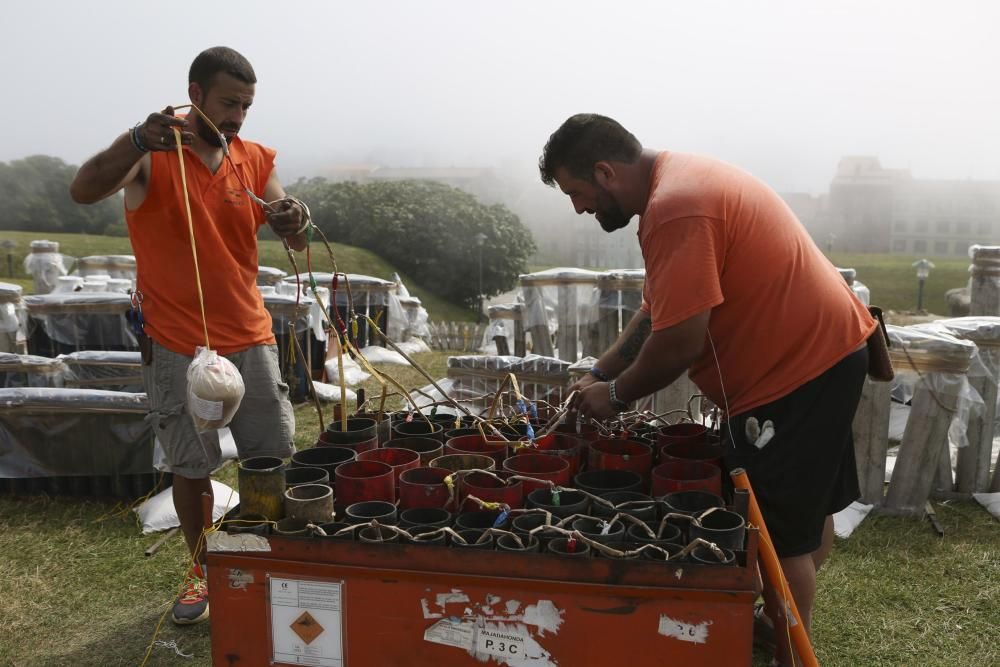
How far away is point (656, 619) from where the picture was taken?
1.93m

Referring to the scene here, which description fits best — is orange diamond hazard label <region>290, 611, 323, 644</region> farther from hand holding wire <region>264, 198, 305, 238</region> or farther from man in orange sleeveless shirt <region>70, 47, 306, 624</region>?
hand holding wire <region>264, 198, 305, 238</region>

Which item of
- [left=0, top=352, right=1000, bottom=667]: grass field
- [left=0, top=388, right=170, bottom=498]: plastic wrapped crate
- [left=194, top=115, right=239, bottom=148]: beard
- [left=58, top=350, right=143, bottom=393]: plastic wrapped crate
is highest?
[left=194, top=115, right=239, bottom=148]: beard

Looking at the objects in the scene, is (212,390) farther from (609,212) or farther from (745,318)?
(745,318)

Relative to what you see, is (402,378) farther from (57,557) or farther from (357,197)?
(357,197)

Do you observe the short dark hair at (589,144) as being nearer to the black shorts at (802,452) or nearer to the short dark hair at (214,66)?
the black shorts at (802,452)

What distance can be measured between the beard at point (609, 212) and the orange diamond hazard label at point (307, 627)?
1.56 meters

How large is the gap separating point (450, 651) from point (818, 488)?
1317mm

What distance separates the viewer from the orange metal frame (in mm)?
1907

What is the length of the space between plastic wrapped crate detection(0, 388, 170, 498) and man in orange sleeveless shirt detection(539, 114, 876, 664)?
3685 mm

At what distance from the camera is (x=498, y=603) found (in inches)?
78.7

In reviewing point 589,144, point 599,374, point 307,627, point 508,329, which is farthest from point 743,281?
point 508,329

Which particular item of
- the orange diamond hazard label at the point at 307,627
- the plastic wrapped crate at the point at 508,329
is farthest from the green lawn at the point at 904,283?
the orange diamond hazard label at the point at 307,627

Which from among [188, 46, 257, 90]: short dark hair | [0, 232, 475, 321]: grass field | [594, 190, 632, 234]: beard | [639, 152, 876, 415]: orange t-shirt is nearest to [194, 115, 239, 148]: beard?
[188, 46, 257, 90]: short dark hair

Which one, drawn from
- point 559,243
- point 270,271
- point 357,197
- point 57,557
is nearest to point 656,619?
point 57,557
